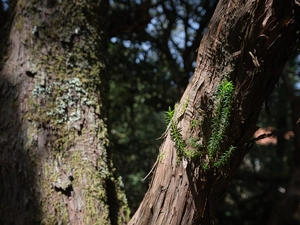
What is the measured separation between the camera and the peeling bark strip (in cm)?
121

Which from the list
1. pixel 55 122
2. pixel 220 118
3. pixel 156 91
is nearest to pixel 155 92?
pixel 156 91

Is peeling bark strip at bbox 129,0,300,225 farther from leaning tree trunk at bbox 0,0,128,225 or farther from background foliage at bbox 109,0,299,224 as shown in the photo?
background foliage at bbox 109,0,299,224

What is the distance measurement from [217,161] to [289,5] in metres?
0.52

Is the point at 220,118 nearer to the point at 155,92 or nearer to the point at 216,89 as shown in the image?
the point at 216,89

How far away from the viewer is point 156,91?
4.30 m

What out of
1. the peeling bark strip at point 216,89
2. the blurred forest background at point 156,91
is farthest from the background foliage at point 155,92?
the peeling bark strip at point 216,89

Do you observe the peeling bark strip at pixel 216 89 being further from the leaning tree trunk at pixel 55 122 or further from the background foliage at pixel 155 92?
the background foliage at pixel 155 92

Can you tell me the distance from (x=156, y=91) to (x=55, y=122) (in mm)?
2711

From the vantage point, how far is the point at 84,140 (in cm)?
166

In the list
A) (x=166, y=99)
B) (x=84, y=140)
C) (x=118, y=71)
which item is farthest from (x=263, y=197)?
(x=84, y=140)

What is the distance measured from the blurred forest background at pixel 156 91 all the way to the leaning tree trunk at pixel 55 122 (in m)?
0.65

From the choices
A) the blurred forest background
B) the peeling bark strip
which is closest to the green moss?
the peeling bark strip

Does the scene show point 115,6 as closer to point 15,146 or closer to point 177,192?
point 15,146

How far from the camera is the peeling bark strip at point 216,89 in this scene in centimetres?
121
